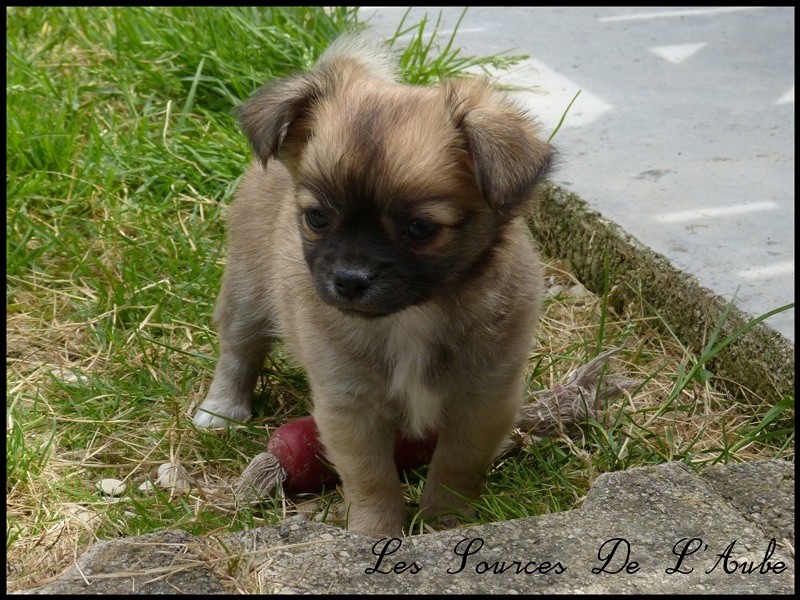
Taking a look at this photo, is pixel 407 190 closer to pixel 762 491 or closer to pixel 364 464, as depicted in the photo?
pixel 364 464

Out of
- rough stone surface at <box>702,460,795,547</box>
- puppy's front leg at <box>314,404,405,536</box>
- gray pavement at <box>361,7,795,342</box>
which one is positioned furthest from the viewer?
gray pavement at <box>361,7,795,342</box>

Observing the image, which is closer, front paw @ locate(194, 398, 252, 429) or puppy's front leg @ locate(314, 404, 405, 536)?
puppy's front leg @ locate(314, 404, 405, 536)

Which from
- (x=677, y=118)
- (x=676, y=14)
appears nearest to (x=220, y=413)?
(x=677, y=118)

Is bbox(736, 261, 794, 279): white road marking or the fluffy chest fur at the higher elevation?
the fluffy chest fur

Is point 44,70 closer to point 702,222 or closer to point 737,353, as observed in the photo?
point 702,222

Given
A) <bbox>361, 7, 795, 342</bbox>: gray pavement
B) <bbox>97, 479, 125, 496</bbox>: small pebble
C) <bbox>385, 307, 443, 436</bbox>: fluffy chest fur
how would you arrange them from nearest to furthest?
1. <bbox>385, 307, 443, 436</bbox>: fluffy chest fur
2. <bbox>97, 479, 125, 496</bbox>: small pebble
3. <bbox>361, 7, 795, 342</bbox>: gray pavement

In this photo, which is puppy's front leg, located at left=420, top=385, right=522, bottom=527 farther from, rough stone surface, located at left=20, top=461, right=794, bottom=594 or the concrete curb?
the concrete curb

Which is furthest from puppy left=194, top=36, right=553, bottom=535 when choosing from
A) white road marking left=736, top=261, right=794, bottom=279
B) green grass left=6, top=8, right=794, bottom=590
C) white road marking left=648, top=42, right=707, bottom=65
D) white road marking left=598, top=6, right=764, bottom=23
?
white road marking left=598, top=6, right=764, bottom=23
